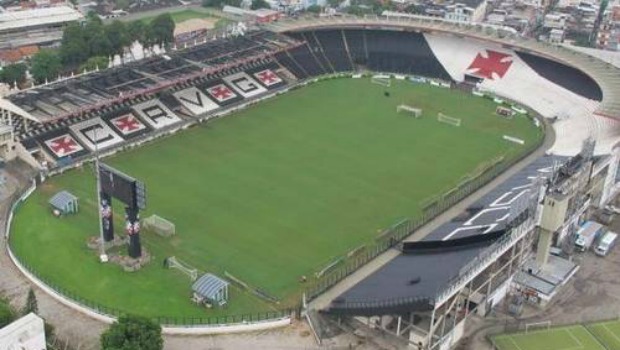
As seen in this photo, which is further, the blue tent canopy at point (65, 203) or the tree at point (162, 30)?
the tree at point (162, 30)

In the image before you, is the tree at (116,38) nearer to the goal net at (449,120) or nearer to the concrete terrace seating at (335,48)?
the concrete terrace seating at (335,48)

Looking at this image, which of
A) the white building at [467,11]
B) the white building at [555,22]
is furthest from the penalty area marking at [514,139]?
the white building at [555,22]

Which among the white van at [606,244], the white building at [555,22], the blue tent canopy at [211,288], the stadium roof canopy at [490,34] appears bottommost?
the blue tent canopy at [211,288]

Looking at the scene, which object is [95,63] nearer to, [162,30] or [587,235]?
[162,30]

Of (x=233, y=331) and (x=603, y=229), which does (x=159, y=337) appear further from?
(x=603, y=229)

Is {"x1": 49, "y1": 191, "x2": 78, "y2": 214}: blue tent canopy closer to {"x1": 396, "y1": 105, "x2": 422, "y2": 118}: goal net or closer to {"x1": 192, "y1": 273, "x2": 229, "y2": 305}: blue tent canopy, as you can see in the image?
{"x1": 192, "y1": 273, "x2": 229, "y2": 305}: blue tent canopy

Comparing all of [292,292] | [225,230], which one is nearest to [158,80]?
[225,230]

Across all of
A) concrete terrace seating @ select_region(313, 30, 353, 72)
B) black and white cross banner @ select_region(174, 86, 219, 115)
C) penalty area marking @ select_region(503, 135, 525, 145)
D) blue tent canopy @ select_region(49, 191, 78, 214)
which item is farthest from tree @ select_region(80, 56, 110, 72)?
penalty area marking @ select_region(503, 135, 525, 145)
